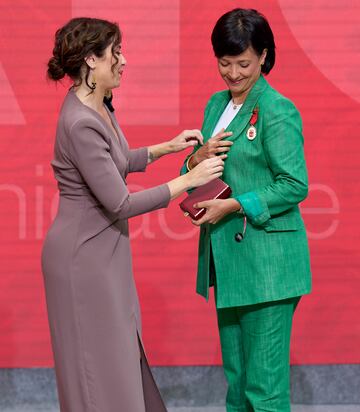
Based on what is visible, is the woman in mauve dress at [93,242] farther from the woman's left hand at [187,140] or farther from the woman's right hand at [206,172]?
the woman's left hand at [187,140]

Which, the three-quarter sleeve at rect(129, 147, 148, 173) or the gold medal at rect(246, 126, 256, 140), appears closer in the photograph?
the gold medal at rect(246, 126, 256, 140)

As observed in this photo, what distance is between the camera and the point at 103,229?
230 centimetres

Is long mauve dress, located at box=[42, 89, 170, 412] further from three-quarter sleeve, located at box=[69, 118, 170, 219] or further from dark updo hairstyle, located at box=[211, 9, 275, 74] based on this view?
dark updo hairstyle, located at box=[211, 9, 275, 74]

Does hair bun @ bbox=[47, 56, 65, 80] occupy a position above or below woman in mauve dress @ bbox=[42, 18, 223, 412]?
above

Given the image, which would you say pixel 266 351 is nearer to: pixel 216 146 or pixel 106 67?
pixel 216 146


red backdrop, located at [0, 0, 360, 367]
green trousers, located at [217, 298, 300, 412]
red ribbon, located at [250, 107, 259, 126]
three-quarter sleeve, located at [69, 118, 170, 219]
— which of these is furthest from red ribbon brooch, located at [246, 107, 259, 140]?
red backdrop, located at [0, 0, 360, 367]

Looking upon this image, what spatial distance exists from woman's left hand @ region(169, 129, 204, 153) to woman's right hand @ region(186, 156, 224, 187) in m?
0.24

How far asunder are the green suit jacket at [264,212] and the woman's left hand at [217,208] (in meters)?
0.03

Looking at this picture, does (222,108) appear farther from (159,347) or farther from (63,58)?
(159,347)

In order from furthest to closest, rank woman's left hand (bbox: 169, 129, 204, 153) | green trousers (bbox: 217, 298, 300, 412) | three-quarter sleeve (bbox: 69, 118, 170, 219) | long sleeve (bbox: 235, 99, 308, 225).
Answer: woman's left hand (bbox: 169, 129, 204, 153), green trousers (bbox: 217, 298, 300, 412), long sleeve (bbox: 235, 99, 308, 225), three-quarter sleeve (bbox: 69, 118, 170, 219)

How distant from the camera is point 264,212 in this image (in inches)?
91.4

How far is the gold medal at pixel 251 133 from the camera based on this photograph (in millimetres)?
Answer: 2336

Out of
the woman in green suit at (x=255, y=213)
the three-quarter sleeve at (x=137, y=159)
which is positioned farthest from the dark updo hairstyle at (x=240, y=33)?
the three-quarter sleeve at (x=137, y=159)

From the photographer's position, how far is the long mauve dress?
88.5 inches
